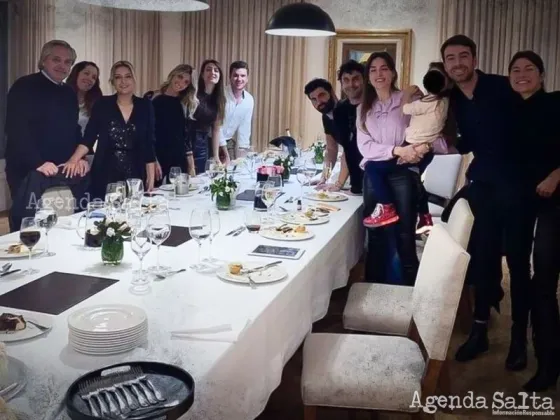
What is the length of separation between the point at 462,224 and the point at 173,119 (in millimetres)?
2843

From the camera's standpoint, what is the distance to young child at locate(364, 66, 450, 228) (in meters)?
3.03

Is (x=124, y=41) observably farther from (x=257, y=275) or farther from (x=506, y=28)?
(x=257, y=275)

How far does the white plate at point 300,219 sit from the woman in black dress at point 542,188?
93cm

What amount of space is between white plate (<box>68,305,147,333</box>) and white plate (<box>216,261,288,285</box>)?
1.41 feet

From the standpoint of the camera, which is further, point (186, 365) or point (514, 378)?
point (514, 378)

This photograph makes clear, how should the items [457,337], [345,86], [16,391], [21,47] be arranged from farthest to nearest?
[21,47] → [345,86] → [457,337] → [16,391]

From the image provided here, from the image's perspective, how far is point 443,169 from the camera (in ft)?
15.9

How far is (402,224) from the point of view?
3.39 metres

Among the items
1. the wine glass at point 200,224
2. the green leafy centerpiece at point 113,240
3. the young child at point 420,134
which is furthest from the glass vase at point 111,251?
the young child at point 420,134

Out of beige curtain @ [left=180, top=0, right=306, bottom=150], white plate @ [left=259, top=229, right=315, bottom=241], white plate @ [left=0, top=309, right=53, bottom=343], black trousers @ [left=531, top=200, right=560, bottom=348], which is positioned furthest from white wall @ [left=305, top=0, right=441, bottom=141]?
white plate @ [left=0, top=309, right=53, bottom=343]

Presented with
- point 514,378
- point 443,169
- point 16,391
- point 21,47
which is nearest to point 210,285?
point 16,391

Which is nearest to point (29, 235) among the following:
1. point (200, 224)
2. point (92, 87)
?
point (200, 224)

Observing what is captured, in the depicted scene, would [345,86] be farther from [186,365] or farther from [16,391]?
[16,391]

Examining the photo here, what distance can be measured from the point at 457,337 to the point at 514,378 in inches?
21.0
